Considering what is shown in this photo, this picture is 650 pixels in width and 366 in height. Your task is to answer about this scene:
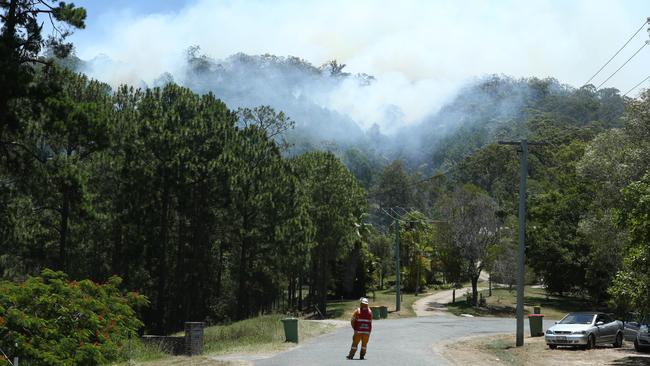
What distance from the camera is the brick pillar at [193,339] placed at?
70.6ft

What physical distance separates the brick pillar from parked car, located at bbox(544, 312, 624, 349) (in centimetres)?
1389

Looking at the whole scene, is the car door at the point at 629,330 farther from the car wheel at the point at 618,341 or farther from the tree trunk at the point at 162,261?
the tree trunk at the point at 162,261

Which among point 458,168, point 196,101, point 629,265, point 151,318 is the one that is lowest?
point 151,318

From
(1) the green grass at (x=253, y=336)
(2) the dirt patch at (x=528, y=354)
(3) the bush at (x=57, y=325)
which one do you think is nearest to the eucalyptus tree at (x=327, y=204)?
(1) the green grass at (x=253, y=336)

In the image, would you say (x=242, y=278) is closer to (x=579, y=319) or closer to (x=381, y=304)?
(x=381, y=304)

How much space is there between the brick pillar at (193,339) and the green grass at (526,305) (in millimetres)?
35882

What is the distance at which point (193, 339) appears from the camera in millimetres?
21672

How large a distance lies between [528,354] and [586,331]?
3.43 meters

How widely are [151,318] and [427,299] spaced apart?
94.1 feet

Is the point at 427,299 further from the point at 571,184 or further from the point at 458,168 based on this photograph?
the point at 458,168

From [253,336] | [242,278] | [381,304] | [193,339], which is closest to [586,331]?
[253,336]

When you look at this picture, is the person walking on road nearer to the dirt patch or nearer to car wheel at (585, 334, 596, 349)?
the dirt patch

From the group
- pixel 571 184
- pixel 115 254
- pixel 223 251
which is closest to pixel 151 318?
pixel 115 254

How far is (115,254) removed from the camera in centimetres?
4559
